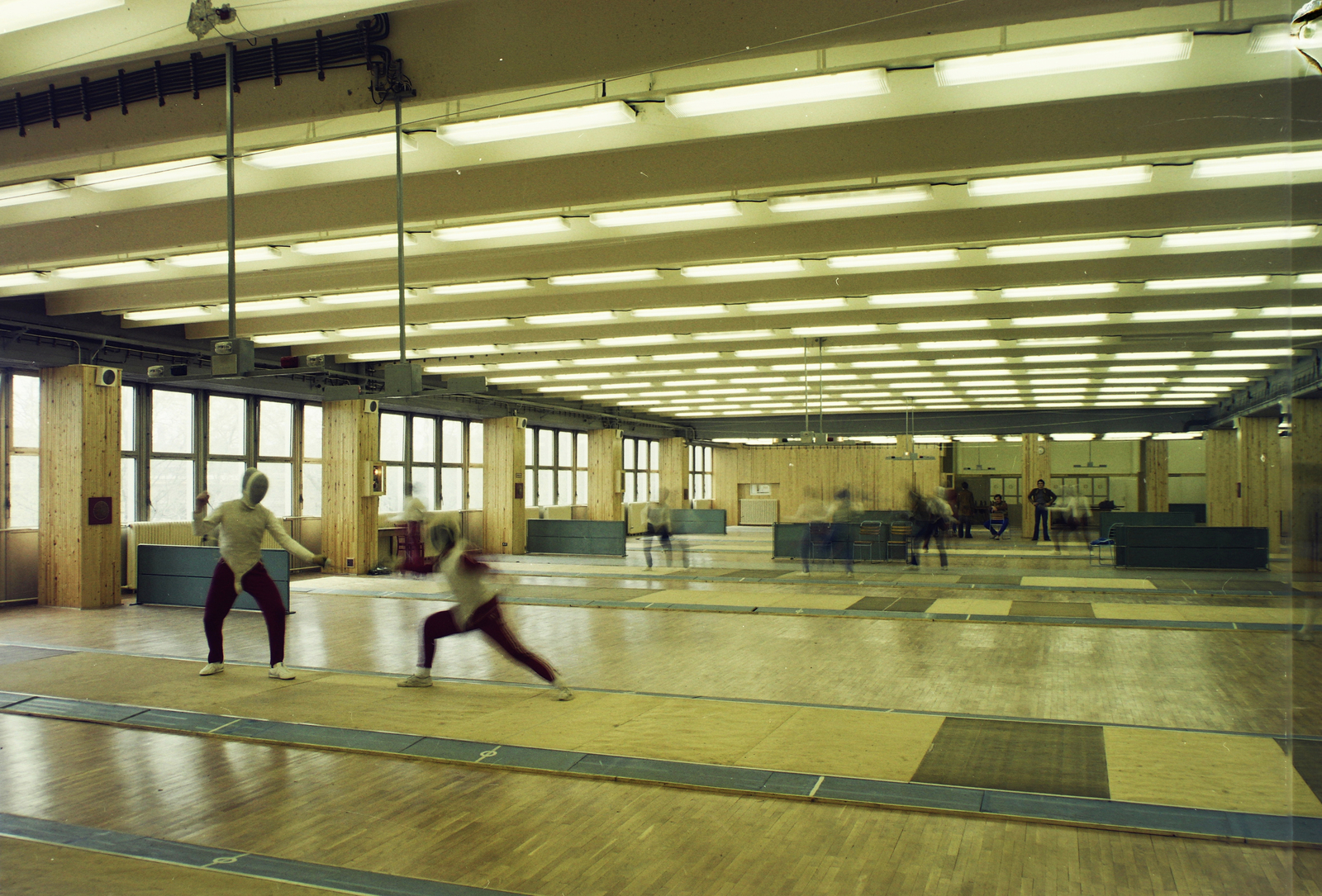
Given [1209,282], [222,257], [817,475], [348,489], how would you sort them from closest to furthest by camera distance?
[222,257], [1209,282], [348,489], [817,475]

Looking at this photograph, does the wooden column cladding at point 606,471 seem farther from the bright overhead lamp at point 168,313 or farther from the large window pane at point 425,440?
the bright overhead lamp at point 168,313

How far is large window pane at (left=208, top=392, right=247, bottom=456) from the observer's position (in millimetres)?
16781

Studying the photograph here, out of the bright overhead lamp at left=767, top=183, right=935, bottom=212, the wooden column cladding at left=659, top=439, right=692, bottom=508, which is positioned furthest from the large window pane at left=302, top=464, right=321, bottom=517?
the wooden column cladding at left=659, top=439, right=692, bottom=508

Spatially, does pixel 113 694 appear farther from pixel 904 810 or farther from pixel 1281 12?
pixel 1281 12

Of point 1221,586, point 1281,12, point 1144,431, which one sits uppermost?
point 1281,12

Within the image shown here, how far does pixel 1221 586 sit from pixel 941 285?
339 inches

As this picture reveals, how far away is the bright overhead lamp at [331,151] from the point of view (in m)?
6.41

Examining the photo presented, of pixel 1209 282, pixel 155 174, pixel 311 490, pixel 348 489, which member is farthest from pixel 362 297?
pixel 1209 282

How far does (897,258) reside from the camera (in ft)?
30.9

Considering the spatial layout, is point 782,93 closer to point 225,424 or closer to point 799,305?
point 799,305

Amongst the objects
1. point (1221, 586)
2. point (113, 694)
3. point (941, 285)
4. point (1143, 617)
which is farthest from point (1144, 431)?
point (113, 694)

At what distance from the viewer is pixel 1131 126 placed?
568cm

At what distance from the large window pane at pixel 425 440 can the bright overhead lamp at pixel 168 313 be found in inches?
366

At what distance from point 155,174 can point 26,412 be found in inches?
360
